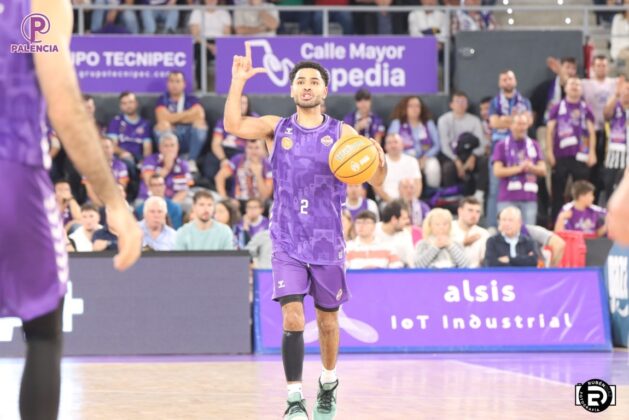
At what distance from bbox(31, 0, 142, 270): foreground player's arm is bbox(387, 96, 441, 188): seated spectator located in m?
14.2

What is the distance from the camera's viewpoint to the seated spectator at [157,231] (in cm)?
1472

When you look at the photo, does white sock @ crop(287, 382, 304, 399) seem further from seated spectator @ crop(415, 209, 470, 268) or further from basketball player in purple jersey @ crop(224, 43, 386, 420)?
seated spectator @ crop(415, 209, 470, 268)

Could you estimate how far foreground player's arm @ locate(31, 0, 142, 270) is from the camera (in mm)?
4137

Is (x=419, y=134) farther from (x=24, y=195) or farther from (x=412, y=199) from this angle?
(x=24, y=195)

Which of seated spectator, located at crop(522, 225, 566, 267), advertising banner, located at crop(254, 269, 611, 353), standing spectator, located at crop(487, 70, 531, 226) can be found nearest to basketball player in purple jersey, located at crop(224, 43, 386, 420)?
advertising banner, located at crop(254, 269, 611, 353)

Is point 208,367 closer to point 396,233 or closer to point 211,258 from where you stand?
point 211,258

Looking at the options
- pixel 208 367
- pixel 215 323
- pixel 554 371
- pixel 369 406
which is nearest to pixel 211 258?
pixel 215 323

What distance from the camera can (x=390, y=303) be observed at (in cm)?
1439

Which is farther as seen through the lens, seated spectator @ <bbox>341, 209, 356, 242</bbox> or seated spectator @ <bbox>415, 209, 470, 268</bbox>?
seated spectator @ <bbox>341, 209, 356, 242</bbox>

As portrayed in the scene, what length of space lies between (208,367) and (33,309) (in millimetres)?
8398

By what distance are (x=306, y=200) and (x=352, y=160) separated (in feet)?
1.45

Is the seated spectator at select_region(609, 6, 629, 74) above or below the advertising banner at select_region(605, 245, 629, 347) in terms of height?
above

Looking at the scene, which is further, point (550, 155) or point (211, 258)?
point (550, 155)

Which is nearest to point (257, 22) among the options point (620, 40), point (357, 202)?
point (357, 202)
